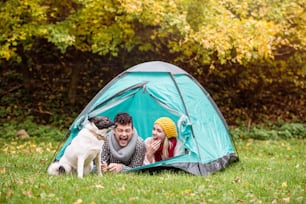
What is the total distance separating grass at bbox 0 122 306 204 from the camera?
532 centimetres

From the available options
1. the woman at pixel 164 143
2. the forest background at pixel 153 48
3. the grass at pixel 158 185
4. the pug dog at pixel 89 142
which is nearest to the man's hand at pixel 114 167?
the grass at pixel 158 185

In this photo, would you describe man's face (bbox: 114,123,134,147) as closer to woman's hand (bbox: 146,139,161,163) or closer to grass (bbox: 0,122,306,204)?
woman's hand (bbox: 146,139,161,163)

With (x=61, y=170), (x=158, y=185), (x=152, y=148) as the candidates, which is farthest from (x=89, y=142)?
(x=152, y=148)

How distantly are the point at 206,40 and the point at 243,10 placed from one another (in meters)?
1.36

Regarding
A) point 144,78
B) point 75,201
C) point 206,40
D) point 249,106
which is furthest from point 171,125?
point 249,106

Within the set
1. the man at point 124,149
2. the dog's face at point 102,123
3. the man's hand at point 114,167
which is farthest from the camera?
the man at point 124,149

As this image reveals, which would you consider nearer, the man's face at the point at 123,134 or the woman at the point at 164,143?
the man's face at the point at 123,134

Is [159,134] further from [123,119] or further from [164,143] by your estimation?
[123,119]

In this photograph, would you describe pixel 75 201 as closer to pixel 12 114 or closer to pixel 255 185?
pixel 255 185

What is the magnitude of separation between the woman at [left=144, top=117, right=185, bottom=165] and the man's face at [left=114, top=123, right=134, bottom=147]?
32 cm

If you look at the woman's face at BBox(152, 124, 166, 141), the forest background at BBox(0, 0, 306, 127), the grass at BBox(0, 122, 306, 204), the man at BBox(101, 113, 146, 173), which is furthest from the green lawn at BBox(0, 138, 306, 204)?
the forest background at BBox(0, 0, 306, 127)

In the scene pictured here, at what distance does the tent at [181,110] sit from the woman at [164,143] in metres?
0.10

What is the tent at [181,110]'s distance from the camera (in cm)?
724

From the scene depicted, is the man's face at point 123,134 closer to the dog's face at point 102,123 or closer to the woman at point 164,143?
the woman at point 164,143
